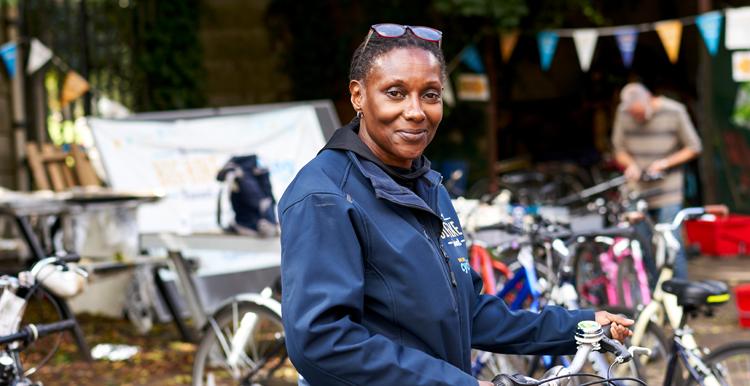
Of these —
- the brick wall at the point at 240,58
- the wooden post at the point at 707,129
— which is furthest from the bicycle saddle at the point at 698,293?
the brick wall at the point at 240,58

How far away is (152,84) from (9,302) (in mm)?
9003

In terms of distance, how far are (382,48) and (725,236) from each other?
9.98m

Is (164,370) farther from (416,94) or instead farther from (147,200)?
(416,94)

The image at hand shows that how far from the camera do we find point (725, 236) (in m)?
11.6

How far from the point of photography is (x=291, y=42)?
15523mm

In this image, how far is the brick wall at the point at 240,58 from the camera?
15094mm

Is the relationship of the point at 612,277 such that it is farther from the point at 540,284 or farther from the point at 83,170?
the point at 83,170

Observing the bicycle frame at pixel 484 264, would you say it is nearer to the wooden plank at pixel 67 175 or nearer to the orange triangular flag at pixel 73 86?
the wooden plank at pixel 67 175

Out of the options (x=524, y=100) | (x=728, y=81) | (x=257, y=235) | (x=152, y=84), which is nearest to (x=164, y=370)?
(x=257, y=235)

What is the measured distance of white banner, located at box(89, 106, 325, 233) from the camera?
8.73 metres

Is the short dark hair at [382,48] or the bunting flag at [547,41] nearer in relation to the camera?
the short dark hair at [382,48]

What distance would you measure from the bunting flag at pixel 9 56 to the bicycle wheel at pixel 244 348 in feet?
22.0

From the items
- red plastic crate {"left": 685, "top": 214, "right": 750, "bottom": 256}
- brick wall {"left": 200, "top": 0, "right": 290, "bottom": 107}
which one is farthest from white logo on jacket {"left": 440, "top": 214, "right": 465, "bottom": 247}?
brick wall {"left": 200, "top": 0, "right": 290, "bottom": 107}

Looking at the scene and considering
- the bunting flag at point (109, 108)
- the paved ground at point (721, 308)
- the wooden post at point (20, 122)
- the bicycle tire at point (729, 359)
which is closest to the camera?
the bicycle tire at point (729, 359)
